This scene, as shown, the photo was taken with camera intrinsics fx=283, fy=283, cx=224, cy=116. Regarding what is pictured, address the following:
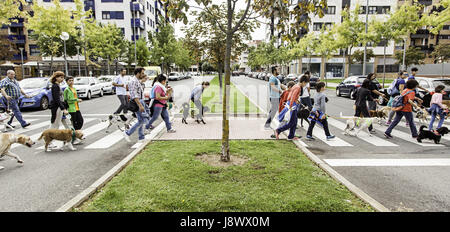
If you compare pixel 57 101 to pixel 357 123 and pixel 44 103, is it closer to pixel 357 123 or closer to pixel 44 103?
pixel 357 123

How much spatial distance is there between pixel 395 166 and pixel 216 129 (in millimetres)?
5018

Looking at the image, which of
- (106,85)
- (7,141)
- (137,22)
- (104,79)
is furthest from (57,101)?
(137,22)

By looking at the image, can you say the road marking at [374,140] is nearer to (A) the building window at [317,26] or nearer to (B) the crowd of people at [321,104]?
(B) the crowd of people at [321,104]

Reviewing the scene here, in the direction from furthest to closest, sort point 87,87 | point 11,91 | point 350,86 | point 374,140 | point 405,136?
point 350,86, point 87,87, point 11,91, point 405,136, point 374,140

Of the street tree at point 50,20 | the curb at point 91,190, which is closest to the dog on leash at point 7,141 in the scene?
the curb at point 91,190

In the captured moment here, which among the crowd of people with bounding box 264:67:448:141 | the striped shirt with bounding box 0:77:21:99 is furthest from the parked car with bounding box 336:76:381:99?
the striped shirt with bounding box 0:77:21:99

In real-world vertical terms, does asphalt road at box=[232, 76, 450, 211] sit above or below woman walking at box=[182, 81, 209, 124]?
below

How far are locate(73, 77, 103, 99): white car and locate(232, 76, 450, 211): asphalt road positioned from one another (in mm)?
15410

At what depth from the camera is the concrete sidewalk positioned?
26.2ft

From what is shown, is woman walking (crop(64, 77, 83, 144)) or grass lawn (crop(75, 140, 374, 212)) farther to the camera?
woman walking (crop(64, 77, 83, 144))

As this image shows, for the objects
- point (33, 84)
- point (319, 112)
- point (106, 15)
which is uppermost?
point (106, 15)

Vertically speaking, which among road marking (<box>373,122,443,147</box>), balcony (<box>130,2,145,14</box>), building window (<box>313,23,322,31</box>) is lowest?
road marking (<box>373,122,443,147</box>)

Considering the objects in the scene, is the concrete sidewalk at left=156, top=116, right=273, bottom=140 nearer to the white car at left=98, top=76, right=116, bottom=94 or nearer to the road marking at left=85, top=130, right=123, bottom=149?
the road marking at left=85, top=130, right=123, bottom=149

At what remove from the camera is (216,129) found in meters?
9.03
